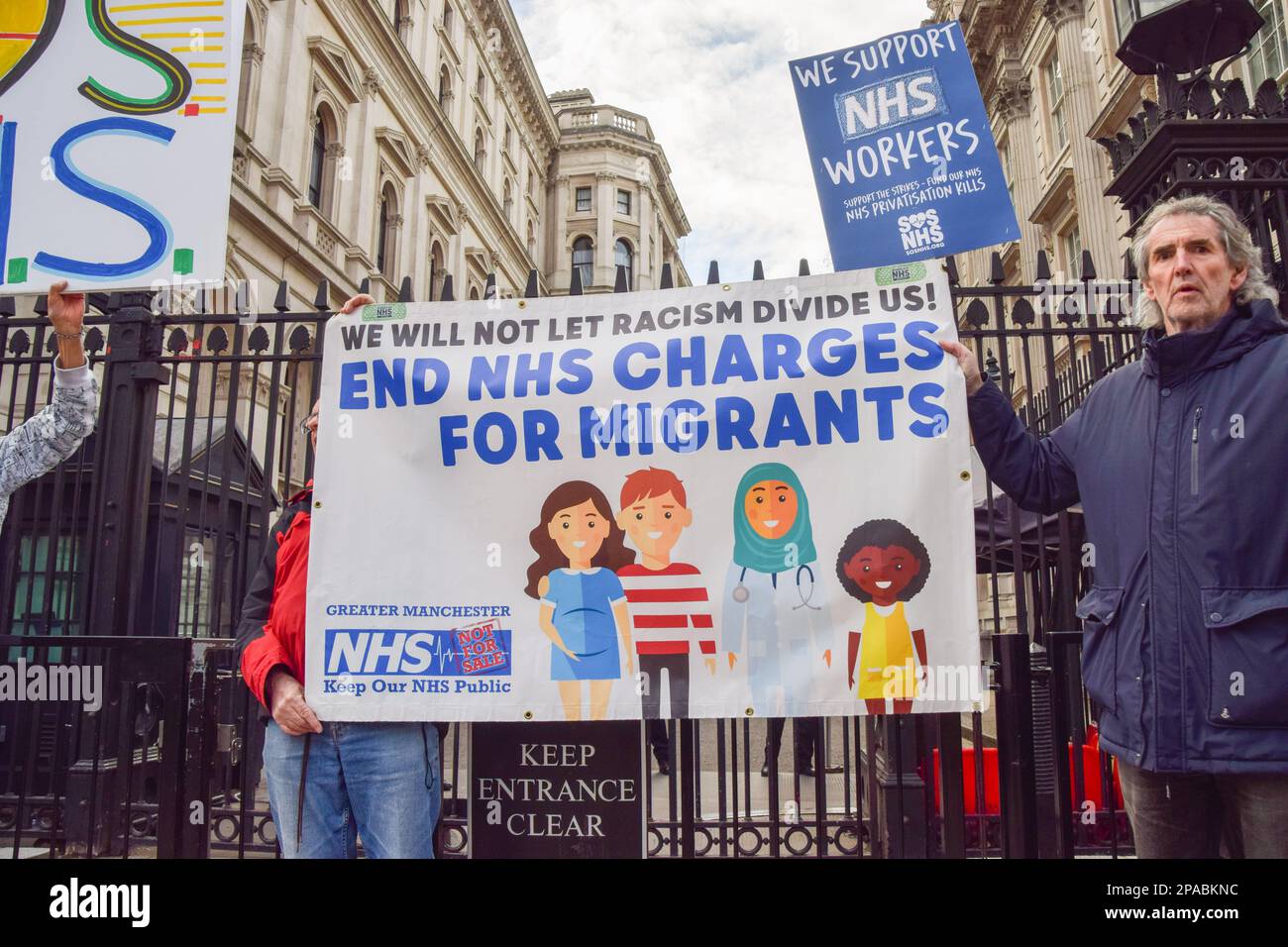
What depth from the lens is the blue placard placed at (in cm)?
418

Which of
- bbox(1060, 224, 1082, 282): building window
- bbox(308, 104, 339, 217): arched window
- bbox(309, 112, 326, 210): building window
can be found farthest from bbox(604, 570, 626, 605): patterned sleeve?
bbox(1060, 224, 1082, 282): building window

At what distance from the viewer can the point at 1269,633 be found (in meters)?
2.08

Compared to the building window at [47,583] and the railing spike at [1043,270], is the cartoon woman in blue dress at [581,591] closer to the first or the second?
the railing spike at [1043,270]

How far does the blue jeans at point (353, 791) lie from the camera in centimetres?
267

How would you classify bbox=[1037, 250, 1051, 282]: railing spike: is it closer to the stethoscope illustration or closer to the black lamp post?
the black lamp post

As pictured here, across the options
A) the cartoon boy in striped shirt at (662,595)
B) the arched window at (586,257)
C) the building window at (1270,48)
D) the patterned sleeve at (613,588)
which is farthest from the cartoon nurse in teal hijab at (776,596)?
the arched window at (586,257)

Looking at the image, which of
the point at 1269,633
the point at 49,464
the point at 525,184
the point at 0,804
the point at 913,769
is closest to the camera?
the point at 1269,633

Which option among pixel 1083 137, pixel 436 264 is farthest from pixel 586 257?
pixel 1083 137

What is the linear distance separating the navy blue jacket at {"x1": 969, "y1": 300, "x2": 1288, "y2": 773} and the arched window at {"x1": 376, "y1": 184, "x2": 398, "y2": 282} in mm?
24560

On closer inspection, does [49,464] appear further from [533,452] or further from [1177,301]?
[1177,301]

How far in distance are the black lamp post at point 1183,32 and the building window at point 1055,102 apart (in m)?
19.5

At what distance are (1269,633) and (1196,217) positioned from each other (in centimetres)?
117

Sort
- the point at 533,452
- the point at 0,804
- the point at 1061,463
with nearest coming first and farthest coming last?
the point at 1061,463 → the point at 533,452 → the point at 0,804

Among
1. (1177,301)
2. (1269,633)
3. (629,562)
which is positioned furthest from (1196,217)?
(629,562)
